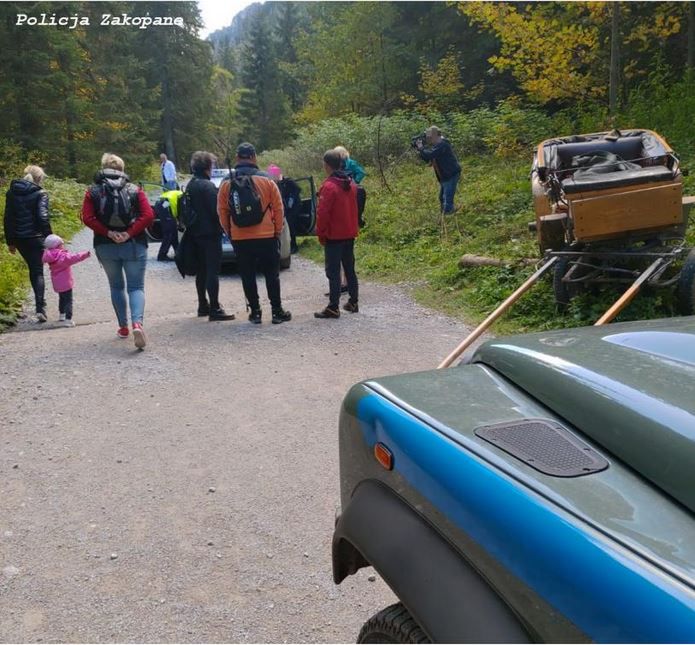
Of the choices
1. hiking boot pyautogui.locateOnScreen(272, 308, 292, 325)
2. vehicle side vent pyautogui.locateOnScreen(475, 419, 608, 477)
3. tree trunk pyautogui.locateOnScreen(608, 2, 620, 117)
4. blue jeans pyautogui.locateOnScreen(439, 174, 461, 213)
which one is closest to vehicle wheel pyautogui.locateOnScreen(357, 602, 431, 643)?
vehicle side vent pyautogui.locateOnScreen(475, 419, 608, 477)

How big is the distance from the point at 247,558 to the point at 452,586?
2.05 m

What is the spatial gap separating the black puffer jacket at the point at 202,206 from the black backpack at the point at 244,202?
0.45 metres

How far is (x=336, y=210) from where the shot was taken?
741cm

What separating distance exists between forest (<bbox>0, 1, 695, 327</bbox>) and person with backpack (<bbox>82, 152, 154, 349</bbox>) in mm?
2125

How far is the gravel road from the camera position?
2.84 m

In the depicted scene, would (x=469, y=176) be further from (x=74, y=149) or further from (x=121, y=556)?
(x=74, y=149)

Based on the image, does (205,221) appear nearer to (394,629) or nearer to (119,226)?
(119,226)

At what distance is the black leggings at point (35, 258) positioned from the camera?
8.30 metres

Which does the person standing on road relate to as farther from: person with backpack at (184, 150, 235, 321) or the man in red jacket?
the man in red jacket

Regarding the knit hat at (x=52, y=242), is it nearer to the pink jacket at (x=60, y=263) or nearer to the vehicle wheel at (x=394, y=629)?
the pink jacket at (x=60, y=263)

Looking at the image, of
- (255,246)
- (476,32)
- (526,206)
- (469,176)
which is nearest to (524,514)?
(255,246)

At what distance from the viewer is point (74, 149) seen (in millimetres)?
32625

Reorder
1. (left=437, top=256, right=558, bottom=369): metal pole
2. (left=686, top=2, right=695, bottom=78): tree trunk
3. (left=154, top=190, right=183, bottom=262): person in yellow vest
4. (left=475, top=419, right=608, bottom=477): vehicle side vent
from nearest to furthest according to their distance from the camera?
1. (left=475, top=419, right=608, bottom=477): vehicle side vent
2. (left=437, top=256, right=558, bottom=369): metal pole
3. (left=154, top=190, right=183, bottom=262): person in yellow vest
4. (left=686, top=2, right=695, bottom=78): tree trunk

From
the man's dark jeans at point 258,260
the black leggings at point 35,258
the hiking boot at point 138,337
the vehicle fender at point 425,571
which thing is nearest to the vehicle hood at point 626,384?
the vehicle fender at point 425,571
